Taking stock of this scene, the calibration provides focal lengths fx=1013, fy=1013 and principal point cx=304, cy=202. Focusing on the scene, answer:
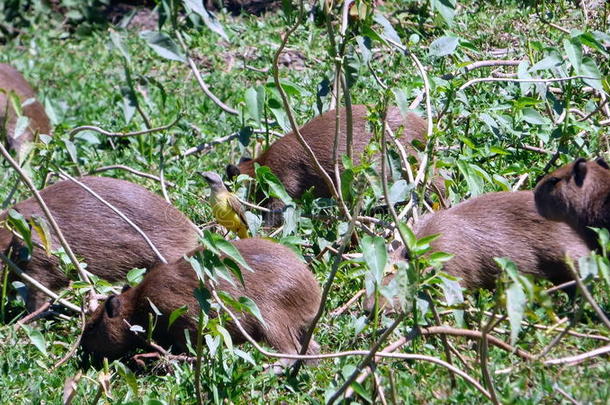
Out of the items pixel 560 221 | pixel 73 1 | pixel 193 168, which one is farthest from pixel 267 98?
pixel 73 1

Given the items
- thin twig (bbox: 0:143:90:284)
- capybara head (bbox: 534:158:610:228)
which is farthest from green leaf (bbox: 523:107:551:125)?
thin twig (bbox: 0:143:90:284)

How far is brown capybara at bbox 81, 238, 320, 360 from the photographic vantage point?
464 cm

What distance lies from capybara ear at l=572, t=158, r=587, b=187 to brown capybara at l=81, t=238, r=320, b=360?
1.32 m

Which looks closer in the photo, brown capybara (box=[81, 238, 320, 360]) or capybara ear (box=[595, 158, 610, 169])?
brown capybara (box=[81, 238, 320, 360])

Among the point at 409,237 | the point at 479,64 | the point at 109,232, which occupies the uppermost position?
the point at 479,64

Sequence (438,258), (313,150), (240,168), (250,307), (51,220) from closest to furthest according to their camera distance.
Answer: (438,258) → (250,307) → (51,220) → (313,150) → (240,168)

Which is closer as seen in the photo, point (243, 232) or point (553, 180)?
point (553, 180)

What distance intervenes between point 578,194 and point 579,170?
12 centimetres

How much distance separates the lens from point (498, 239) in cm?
496

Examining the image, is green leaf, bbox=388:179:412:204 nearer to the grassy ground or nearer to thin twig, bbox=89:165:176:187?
the grassy ground

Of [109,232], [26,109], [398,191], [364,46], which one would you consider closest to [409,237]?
[398,191]

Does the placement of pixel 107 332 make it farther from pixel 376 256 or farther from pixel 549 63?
pixel 549 63

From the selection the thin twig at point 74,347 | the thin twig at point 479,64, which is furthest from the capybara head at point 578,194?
the thin twig at point 74,347

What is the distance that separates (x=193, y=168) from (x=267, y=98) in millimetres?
1298
